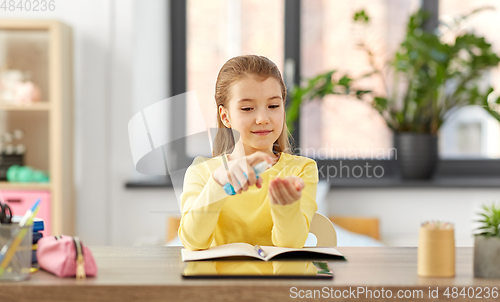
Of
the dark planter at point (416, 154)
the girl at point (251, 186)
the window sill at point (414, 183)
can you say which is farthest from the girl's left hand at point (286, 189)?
the dark planter at point (416, 154)

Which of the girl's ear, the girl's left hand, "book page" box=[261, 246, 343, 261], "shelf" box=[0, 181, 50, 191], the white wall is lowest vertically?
the white wall

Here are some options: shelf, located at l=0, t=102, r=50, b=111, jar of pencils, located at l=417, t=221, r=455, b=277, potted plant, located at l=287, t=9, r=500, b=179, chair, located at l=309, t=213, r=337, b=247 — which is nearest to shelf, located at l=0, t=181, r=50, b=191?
shelf, located at l=0, t=102, r=50, b=111

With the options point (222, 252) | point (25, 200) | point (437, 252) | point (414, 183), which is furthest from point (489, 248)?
point (25, 200)

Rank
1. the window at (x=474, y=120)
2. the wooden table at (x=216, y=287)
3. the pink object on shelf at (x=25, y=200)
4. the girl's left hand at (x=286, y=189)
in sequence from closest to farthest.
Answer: the wooden table at (x=216, y=287) < the girl's left hand at (x=286, y=189) < the pink object on shelf at (x=25, y=200) < the window at (x=474, y=120)

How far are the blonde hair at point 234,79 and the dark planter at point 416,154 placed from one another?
1.59 meters

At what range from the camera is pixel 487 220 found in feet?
2.53

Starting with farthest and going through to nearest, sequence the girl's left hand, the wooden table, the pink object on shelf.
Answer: the pink object on shelf, the girl's left hand, the wooden table

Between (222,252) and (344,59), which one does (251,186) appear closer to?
(222,252)

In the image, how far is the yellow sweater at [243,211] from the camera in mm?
915

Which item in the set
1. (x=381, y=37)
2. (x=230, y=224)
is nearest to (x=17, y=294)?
(x=230, y=224)

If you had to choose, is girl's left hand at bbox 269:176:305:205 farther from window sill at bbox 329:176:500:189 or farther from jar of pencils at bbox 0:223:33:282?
window sill at bbox 329:176:500:189

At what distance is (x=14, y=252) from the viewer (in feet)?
2.43

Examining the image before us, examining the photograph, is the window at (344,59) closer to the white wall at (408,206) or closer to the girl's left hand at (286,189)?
the white wall at (408,206)

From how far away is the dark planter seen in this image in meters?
2.43
